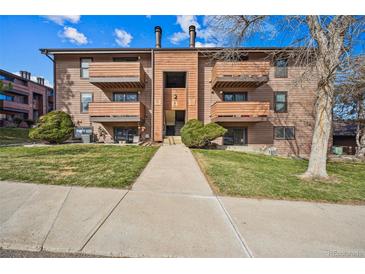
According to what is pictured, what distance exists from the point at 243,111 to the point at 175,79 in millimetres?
6683

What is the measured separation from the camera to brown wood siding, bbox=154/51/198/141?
12.9 meters

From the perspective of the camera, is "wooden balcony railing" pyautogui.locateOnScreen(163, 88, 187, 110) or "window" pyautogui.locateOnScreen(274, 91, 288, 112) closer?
"window" pyautogui.locateOnScreen(274, 91, 288, 112)

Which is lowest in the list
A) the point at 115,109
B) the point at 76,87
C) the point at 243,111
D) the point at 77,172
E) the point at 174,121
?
the point at 77,172

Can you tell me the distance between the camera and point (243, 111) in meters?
11.8

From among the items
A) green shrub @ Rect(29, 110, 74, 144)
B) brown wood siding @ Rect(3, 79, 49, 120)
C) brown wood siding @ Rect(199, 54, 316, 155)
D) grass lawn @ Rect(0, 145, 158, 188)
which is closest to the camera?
grass lawn @ Rect(0, 145, 158, 188)

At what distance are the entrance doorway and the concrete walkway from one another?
10.8m

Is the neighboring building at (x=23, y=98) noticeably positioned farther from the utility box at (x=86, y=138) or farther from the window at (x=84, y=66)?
the utility box at (x=86, y=138)

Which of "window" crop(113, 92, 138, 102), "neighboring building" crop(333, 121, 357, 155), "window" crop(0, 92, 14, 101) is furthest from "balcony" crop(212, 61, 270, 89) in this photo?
"window" crop(0, 92, 14, 101)

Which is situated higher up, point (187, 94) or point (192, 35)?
point (192, 35)

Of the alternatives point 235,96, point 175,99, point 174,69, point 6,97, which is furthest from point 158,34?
point 6,97

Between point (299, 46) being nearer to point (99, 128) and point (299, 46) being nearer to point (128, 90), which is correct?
point (128, 90)

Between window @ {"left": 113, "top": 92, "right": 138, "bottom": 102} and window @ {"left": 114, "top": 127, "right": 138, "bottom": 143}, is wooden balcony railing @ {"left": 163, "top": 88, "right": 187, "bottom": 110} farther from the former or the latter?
window @ {"left": 114, "top": 127, "right": 138, "bottom": 143}

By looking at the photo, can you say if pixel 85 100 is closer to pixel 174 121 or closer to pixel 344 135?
pixel 174 121

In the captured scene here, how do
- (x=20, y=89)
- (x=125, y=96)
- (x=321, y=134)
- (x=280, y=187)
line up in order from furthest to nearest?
1. (x=20, y=89)
2. (x=125, y=96)
3. (x=321, y=134)
4. (x=280, y=187)
